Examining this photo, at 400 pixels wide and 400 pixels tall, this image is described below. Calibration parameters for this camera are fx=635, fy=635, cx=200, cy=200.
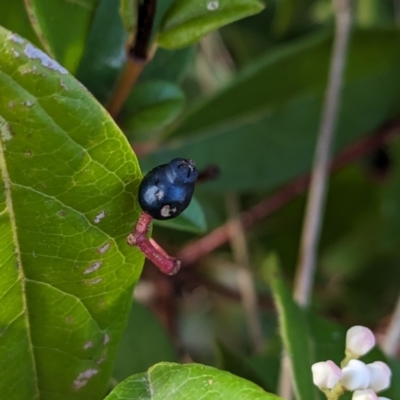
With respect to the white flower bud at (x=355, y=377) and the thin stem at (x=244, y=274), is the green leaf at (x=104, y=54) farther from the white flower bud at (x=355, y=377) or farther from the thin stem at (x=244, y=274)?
the thin stem at (x=244, y=274)

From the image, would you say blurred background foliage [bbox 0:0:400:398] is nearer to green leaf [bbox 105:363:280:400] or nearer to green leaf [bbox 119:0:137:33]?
green leaf [bbox 119:0:137:33]

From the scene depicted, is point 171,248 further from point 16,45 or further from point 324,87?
point 16,45

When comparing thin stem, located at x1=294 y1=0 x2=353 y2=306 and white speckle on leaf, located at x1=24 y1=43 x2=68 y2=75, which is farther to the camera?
thin stem, located at x1=294 y1=0 x2=353 y2=306

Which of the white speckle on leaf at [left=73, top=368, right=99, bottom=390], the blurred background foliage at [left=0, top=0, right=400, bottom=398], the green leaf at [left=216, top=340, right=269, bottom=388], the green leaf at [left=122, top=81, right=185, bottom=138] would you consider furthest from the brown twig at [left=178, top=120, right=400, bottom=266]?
the white speckle on leaf at [left=73, top=368, right=99, bottom=390]

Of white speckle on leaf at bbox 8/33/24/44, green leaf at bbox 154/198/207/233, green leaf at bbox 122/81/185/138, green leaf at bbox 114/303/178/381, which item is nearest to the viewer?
white speckle on leaf at bbox 8/33/24/44

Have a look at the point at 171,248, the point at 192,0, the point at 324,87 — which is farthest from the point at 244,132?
the point at 192,0

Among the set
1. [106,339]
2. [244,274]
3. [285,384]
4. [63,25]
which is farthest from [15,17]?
[244,274]

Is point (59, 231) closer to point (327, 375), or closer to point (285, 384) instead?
point (327, 375)
